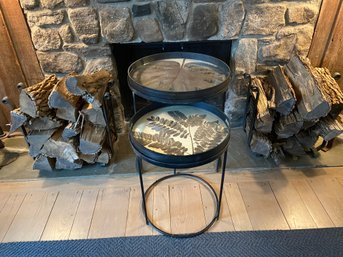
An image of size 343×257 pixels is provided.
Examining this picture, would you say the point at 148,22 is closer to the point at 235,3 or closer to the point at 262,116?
the point at 235,3

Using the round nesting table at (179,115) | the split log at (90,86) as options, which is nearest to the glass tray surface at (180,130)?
the round nesting table at (179,115)

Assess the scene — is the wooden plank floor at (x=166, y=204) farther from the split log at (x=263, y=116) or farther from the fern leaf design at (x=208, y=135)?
the fern leaf design at (x=208, y=135)

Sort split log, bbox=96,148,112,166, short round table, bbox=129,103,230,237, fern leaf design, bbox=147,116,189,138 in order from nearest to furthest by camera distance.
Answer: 1. short round table, bbox=129,103,230,237
2. fern leaf design, bbox=147,116,189,138
3. split log, bbox=96,148,112,166

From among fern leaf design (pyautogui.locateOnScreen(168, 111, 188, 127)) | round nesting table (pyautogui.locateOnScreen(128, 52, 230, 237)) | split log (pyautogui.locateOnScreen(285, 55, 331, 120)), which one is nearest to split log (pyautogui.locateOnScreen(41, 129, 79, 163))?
round nesting table (pyautogui.locateOnScreen(128, 52, 230, 237))

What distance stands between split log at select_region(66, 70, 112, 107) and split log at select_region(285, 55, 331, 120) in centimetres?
116

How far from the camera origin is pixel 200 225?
4.46ft

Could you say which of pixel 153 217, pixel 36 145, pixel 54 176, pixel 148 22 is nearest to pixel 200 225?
pixel 153 217

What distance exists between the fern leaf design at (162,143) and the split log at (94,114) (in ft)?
1.59

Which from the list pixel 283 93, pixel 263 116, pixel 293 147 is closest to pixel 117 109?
pixel 263 116

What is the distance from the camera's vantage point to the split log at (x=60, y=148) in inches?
61.9

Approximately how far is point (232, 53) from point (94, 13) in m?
0.94

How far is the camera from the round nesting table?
1.04 m

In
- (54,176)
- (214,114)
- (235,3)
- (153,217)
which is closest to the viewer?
(214,114)

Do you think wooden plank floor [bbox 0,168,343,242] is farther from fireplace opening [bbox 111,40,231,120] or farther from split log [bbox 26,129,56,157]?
fireplace opening [bbox 111,40,231,120]
